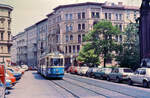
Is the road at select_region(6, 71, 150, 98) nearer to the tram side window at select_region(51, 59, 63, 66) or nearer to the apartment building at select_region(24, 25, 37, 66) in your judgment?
the tram side window at select_region(51, 59, 63, 66)

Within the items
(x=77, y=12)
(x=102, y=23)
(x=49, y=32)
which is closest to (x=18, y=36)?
(x=49, y=32)

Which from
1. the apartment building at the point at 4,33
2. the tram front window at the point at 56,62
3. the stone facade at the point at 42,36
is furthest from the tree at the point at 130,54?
the stone facade at the point at 42,36

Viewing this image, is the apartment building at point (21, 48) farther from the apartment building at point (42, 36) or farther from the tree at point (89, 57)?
the tree at point (89, 57)

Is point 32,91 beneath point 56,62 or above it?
beneath

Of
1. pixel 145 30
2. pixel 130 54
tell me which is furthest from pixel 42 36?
pixel 145 30

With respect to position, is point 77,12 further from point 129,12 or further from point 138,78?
point 138,78

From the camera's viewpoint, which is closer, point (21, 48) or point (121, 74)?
point (121, 74)

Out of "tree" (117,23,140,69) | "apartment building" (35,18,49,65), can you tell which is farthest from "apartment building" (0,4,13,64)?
"tree" (117,23,140,69)

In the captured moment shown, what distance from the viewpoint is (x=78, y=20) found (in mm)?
72312

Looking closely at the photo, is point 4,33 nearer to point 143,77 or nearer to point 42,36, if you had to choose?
point 42,36

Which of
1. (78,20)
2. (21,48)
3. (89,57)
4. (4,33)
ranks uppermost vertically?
(78,20)

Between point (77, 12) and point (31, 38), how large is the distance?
141 ft

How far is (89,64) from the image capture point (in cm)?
5534

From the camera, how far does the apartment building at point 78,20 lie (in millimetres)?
71688
